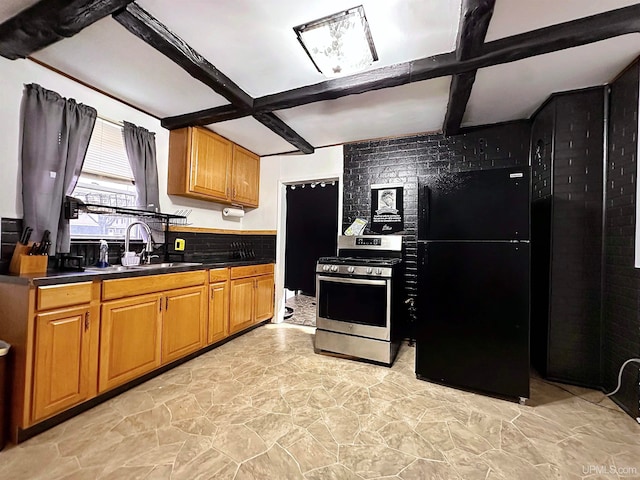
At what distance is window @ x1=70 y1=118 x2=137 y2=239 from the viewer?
2.46 meters

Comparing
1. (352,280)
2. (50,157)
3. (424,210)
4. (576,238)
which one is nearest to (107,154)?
(50,157)

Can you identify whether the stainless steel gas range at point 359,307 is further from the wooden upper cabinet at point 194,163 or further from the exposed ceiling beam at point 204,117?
the exposed ceiling beam at point 204,117

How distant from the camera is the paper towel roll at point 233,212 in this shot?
394 centimetres

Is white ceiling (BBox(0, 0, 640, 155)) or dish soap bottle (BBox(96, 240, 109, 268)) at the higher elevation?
white ceiling (BBox(0, 0, 640, 155))

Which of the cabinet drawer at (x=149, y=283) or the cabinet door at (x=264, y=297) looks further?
the cabinet door at (x=264, y=297)

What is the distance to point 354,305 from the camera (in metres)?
2.87

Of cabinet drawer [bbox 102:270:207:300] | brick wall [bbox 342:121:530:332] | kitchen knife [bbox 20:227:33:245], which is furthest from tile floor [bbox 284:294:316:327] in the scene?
kitchen knife [bbox 20:227:33:245]

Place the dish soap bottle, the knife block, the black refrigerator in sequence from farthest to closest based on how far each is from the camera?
the dish soap bottle
the black refrigerator
the knife block

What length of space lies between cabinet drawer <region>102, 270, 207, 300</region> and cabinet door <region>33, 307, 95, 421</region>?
0.18 metres

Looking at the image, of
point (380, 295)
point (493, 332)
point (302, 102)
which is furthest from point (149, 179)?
point (493, 332)

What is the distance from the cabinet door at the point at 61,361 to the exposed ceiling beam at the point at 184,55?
1.74 meters

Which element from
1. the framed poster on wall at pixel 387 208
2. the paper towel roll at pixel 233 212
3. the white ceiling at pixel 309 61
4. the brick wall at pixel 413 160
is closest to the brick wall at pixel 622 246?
the white ceiling at pixel 309 61

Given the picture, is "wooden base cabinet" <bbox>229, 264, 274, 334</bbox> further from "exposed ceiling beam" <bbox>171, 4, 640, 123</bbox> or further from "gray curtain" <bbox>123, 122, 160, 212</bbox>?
"exposed ceiling beam" <bbox>171, 4, 640, 123</bbox>

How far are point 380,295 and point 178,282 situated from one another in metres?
1.85
